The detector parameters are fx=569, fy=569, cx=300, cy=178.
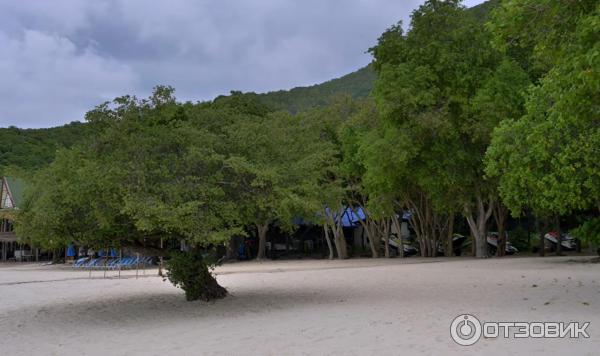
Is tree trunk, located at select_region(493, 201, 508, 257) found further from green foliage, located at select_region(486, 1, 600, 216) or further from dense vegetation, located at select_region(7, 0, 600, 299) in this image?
green foliage, located at select_region(486, 1, 600, 216)

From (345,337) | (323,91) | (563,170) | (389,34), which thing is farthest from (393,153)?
(323,91)

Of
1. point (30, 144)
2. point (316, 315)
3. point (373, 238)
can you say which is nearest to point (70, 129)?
point (30, 144)

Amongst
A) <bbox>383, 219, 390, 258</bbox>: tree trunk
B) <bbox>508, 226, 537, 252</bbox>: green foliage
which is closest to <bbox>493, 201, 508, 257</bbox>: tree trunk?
<bbox>508, 226, 537, 252</bbox>: green foliage

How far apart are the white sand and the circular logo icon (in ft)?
0.52

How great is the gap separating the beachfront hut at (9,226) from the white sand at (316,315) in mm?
27835

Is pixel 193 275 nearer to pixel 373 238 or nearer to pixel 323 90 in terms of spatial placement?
pixel 373 238

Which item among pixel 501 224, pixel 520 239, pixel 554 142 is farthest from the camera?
pixel 520 239

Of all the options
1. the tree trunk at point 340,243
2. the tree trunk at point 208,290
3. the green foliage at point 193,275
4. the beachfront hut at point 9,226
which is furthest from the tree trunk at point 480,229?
the beachfront hut at point 9,226

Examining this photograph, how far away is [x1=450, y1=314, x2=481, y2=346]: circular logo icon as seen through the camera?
7004 mm

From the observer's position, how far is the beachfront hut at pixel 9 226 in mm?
41284

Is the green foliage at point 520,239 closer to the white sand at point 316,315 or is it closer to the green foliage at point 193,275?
the white sand at point 316,315

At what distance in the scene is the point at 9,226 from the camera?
4675 cm

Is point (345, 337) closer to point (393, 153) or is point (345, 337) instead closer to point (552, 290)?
point (552, 290)
